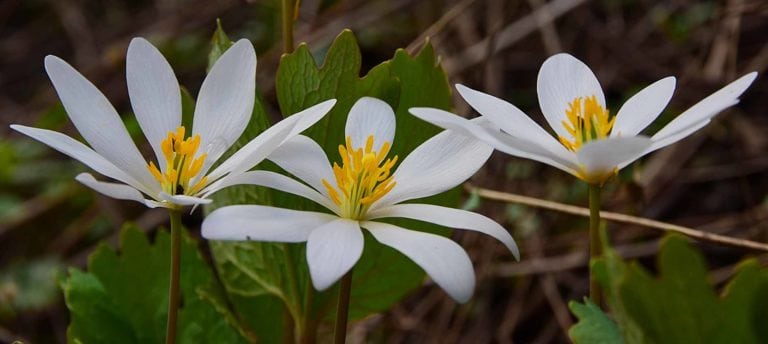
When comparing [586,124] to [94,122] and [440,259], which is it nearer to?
[440,259]

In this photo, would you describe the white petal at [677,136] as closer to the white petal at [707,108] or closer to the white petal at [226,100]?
the white petal at [707,108]

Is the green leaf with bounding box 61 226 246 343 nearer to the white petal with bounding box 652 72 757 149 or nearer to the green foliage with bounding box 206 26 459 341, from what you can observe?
the green foliage with bounding box 206 26 459 341

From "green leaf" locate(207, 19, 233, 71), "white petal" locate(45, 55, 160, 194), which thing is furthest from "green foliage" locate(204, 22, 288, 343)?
"white petal" locate(45, 55, 160, 194)

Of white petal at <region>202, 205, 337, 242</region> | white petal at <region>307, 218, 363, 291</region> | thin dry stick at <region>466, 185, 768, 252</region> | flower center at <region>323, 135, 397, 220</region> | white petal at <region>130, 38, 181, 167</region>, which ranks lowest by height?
thin dry stick at <region>466, 185, 768, 252</region>

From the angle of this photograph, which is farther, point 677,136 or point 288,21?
point 288,21

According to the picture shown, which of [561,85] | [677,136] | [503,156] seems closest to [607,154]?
[677,136]

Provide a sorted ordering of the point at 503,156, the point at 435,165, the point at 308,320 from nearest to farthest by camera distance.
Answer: the point at 435,165, the point at 308,320, the point at 503,156
